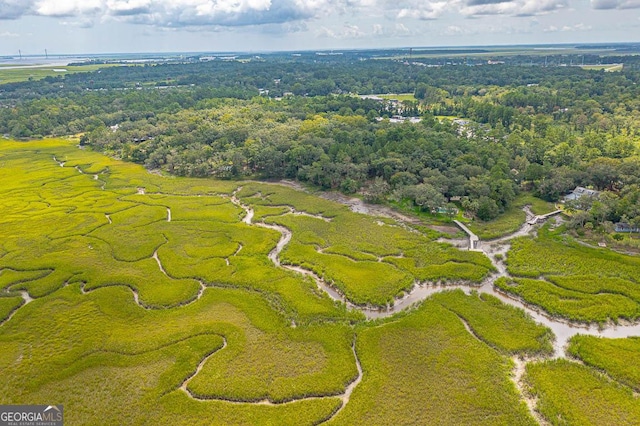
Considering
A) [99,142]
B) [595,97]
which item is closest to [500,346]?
[99,142]

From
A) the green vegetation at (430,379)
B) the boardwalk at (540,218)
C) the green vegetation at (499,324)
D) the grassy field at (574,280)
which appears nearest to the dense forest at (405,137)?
the boardwalk at (540,218)

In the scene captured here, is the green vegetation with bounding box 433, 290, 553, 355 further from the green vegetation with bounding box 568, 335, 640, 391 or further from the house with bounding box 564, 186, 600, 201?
the house with bounding box 564, 186, 600, 201

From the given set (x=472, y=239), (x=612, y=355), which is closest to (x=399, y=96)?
(x=472, y=239)

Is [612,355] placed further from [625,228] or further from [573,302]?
[625,228]

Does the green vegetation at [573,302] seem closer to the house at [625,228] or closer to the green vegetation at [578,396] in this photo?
the green vegetation at [578,396]

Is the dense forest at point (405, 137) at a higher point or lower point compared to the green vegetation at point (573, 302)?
higher

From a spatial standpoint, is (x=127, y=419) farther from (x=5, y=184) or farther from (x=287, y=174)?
(x=5, y=184)
